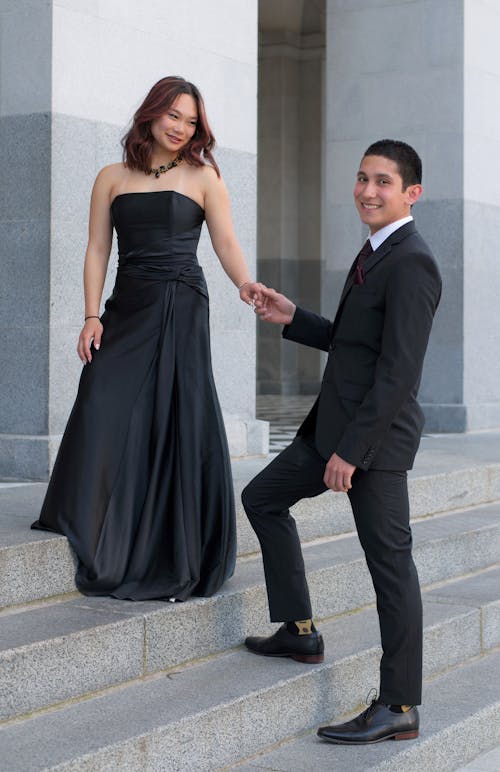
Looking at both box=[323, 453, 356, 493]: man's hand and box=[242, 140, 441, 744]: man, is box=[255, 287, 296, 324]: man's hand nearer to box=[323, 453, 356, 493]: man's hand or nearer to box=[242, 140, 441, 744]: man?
box=[242, 140, 441, 744]: man

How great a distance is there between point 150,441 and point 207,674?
36.7 inches

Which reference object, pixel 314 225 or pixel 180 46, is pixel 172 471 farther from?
pixel 314 225

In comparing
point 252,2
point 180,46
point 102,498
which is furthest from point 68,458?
point 252,2

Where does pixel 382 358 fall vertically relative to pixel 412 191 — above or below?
below

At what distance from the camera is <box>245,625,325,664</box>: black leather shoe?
15.1 ft

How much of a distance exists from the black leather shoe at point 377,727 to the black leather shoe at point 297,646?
1.26 ft

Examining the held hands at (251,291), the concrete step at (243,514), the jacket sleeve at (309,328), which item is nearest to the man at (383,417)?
the jacket sleeve at (309,328)

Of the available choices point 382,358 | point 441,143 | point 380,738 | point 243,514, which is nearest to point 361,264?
point 382,358

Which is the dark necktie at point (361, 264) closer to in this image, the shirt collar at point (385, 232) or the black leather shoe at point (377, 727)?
the shirt collar at point (385, 232)

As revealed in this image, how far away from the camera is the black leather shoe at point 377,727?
13.8ft

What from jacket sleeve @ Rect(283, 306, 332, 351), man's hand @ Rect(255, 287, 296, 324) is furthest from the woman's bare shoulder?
jacket sleeve @ Rect(283, 306, 332, 351)

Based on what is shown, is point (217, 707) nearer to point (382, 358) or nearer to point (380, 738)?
point (380, 738)

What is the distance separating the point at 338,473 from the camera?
13.0ft

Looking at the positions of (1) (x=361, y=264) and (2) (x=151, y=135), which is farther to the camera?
(2) (x=151, y=135)
